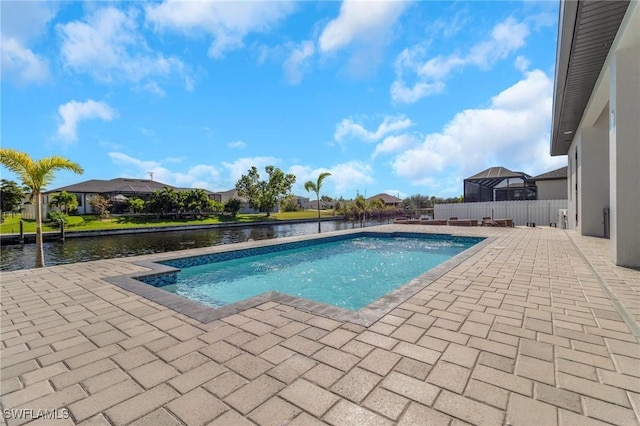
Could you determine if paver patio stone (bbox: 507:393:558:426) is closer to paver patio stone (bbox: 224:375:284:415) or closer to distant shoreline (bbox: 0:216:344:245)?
paver patio stone (bbox: 224:375:284:415)

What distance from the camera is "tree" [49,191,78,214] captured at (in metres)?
23.9

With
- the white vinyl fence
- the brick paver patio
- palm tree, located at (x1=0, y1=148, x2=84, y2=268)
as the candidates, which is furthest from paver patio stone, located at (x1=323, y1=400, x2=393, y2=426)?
the white vinyl fence

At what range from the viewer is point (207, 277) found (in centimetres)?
646

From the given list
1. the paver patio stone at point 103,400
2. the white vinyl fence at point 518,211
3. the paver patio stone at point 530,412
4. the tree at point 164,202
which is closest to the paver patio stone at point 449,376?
the paver patio stone at point 530,412

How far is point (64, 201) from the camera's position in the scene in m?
24.0

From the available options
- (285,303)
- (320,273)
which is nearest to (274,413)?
(285,303)

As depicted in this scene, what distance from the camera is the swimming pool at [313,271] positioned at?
5.34m

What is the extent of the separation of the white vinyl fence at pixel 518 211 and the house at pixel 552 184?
4413 millimetres

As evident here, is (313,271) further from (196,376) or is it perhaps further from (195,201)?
(195,201)

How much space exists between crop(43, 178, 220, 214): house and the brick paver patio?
30.2 meters

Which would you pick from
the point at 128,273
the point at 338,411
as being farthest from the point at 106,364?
the point at 128,273

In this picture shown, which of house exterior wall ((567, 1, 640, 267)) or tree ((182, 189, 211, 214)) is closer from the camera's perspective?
house exterior wall ((567, 1, 640, 267))

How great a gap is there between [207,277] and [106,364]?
450 centimetres

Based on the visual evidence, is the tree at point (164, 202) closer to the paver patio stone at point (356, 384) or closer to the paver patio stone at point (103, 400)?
the paver patio stone at point (103, 400)
